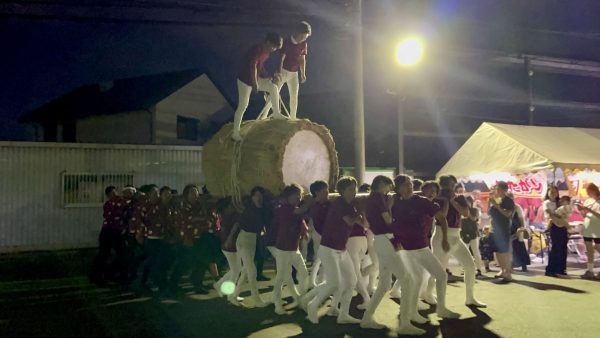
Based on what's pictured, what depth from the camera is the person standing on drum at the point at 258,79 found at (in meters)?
6.98

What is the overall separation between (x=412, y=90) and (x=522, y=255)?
10.9 meters

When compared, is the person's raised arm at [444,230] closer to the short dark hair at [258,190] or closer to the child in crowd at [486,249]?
the short dark hair at [258,190]

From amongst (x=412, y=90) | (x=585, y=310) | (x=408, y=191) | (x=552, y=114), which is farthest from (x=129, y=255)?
(x=552, y=114)

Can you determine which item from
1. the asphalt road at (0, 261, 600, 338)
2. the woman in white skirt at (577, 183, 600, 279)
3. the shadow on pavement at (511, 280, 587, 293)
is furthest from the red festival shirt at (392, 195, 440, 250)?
the woman in white skirt at (577, 183, 600, 279)

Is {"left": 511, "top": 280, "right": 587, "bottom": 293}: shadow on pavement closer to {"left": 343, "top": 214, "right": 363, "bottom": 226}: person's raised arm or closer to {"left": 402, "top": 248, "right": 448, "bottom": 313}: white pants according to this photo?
{"left": 402, "top": 248, "right": 448, "bottom": 313}: white pants

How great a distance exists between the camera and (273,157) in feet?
22.3

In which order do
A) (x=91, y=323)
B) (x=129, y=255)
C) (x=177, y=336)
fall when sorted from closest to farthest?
(x=177, y=336), (x=91, y=323), (x=129, y=255)

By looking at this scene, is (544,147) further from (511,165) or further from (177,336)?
(177,336)

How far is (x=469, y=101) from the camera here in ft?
70.7

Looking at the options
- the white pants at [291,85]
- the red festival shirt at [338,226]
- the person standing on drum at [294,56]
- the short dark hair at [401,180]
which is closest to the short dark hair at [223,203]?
the white pants at [291,85]

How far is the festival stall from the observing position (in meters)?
11.4

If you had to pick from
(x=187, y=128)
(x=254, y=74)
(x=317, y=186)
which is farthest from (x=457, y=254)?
(x=187, y=128)

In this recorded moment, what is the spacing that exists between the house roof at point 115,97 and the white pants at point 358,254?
1713cm

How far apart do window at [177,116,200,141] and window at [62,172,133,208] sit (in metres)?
11.4
